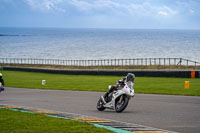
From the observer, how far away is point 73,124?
10.5 metres

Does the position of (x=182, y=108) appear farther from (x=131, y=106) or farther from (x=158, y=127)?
(x=158, y=127)

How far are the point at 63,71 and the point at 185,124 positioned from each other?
115ft

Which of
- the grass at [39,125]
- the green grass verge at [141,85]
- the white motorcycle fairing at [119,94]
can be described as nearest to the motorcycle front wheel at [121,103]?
the white motorcycle fairing at [119,94]

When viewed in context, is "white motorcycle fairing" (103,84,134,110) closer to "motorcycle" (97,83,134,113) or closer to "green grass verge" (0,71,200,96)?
"motorcycle" (97,83,134,113)

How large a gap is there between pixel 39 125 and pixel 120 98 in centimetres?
368

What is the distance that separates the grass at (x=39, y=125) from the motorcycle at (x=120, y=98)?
2310mm

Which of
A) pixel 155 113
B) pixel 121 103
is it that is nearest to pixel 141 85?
pixel 121 103

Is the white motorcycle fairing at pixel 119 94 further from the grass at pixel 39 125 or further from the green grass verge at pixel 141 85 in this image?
the green grass verge at pixel 141 85

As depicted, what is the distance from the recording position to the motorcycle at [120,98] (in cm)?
1284

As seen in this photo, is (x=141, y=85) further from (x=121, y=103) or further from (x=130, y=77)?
(x=130, y=77)

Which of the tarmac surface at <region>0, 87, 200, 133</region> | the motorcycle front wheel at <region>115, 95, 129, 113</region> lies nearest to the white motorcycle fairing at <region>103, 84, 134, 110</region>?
the motorcycle front wheel at <region>115, 95, 129, 113</region>

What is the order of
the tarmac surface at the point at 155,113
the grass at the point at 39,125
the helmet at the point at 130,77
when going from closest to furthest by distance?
the grass at the point at 39,125 → the tarmac surface at the point at 155,113 → the helmet at the point at 130,77

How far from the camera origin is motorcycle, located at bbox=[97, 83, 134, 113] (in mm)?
12844

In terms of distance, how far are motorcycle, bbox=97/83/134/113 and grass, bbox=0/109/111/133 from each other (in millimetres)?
2310
